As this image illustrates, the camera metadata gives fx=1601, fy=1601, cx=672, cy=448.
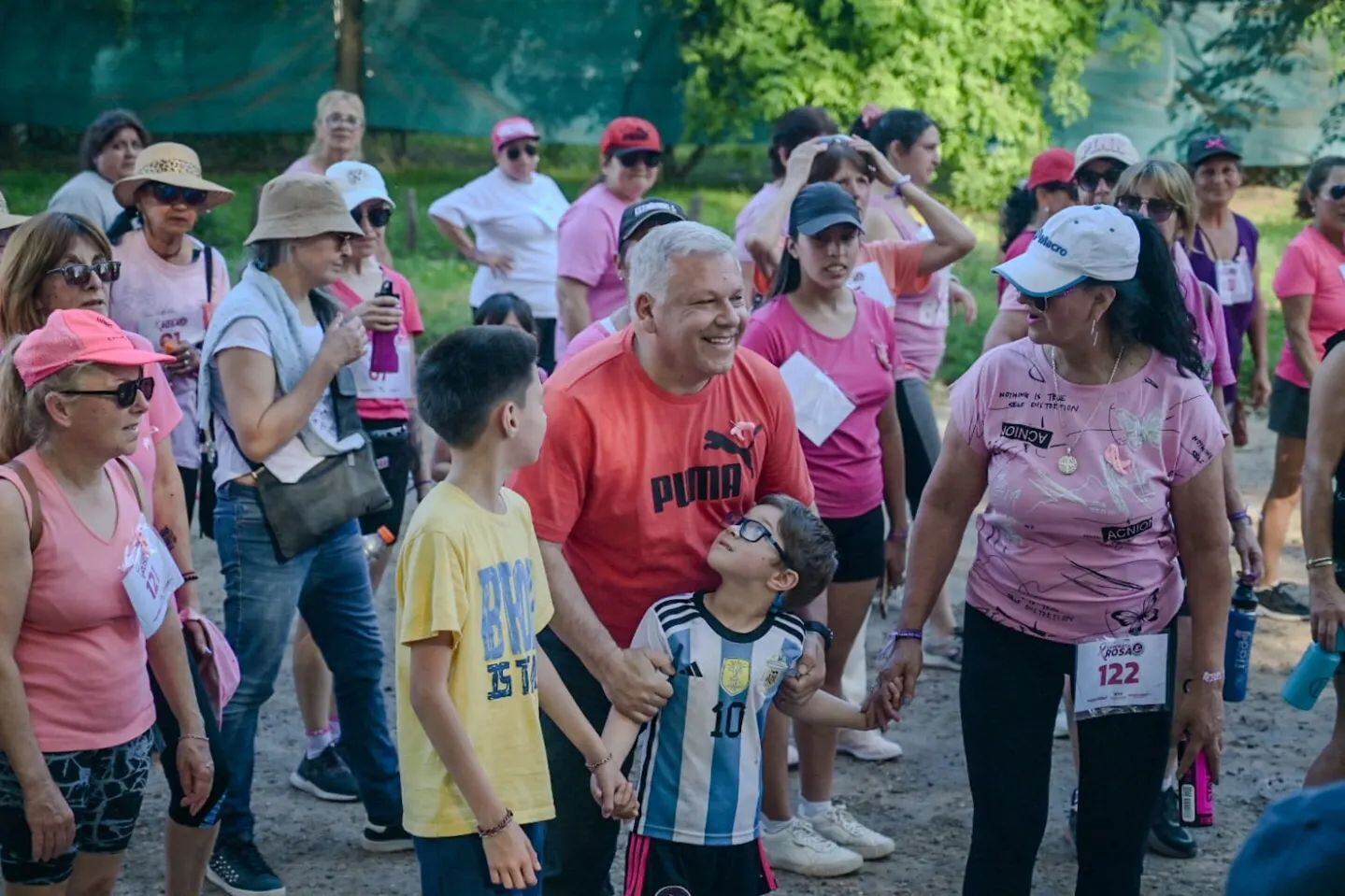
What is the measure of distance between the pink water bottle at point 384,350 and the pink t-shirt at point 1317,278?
397cm

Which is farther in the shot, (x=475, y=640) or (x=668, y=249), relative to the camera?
(x=668, y=249)

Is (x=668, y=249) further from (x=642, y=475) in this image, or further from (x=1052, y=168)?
(x=1052, y=168)

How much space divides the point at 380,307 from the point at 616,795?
196 cm

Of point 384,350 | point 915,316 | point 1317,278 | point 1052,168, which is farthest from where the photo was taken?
point 1052,168

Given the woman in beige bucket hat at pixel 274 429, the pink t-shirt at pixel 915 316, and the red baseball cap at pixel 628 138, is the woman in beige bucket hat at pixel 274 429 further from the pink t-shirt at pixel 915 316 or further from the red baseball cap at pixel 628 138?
the red baseball cap at pixel 628 138

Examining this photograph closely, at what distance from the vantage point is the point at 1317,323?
23.4ft

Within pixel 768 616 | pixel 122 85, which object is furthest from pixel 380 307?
pixel 122 85

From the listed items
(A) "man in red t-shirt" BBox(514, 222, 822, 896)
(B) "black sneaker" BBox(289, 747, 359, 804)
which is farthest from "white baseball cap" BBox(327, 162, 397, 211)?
(A) "man in red t-shirt" BBox(514, 222, 822, 896)

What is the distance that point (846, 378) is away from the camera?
15.7 ft

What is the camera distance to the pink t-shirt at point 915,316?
20.5 ft

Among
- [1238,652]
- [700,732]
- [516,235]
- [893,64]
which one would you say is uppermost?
Answer: [893,64]

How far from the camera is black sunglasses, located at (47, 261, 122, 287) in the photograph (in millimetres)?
4051

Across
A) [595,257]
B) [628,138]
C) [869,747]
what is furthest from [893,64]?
[869,747]

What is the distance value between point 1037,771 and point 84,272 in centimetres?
265
